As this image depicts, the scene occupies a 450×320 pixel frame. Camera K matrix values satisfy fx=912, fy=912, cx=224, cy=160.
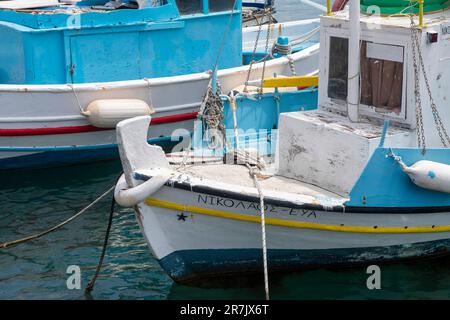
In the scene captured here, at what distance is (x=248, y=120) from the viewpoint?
459 inches

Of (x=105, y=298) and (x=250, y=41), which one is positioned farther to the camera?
(x=250, y=41)

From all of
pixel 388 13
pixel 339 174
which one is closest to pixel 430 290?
pixel 339 174

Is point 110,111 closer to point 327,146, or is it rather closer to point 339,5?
point 339,5

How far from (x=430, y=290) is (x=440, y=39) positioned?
99.2 inches

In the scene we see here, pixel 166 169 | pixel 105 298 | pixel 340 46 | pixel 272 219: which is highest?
pixel 340 46

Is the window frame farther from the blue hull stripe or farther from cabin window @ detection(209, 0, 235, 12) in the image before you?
cabin window @ detection(209, 0, 235, 12)

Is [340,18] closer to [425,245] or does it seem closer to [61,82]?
[425,245]

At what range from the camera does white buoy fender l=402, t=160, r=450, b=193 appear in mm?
8539

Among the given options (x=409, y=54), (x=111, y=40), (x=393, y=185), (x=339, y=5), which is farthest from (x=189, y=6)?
(x=393, y=185)

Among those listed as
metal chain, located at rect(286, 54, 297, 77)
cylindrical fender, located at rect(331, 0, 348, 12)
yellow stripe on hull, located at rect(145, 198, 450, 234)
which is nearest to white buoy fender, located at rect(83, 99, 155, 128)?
metal chain, located at rect(286, 54, 297, 77)

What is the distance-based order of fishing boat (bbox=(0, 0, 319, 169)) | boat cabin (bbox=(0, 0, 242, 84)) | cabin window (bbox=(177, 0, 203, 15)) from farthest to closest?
cabin window (bbox=(177, 0, 203, 15)) < boat cabin (bbox=(0, 0, 242, 84)) < fishing boat (bbox=(0, 0, 319, 169))

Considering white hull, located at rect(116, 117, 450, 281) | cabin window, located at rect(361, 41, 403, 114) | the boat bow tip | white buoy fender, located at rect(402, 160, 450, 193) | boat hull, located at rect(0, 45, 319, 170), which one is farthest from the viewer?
boat hull, located at rect(0, 45, 319, 170)

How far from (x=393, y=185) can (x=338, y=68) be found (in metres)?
1.57

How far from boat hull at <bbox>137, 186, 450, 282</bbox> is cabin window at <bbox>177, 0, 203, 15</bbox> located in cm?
592
